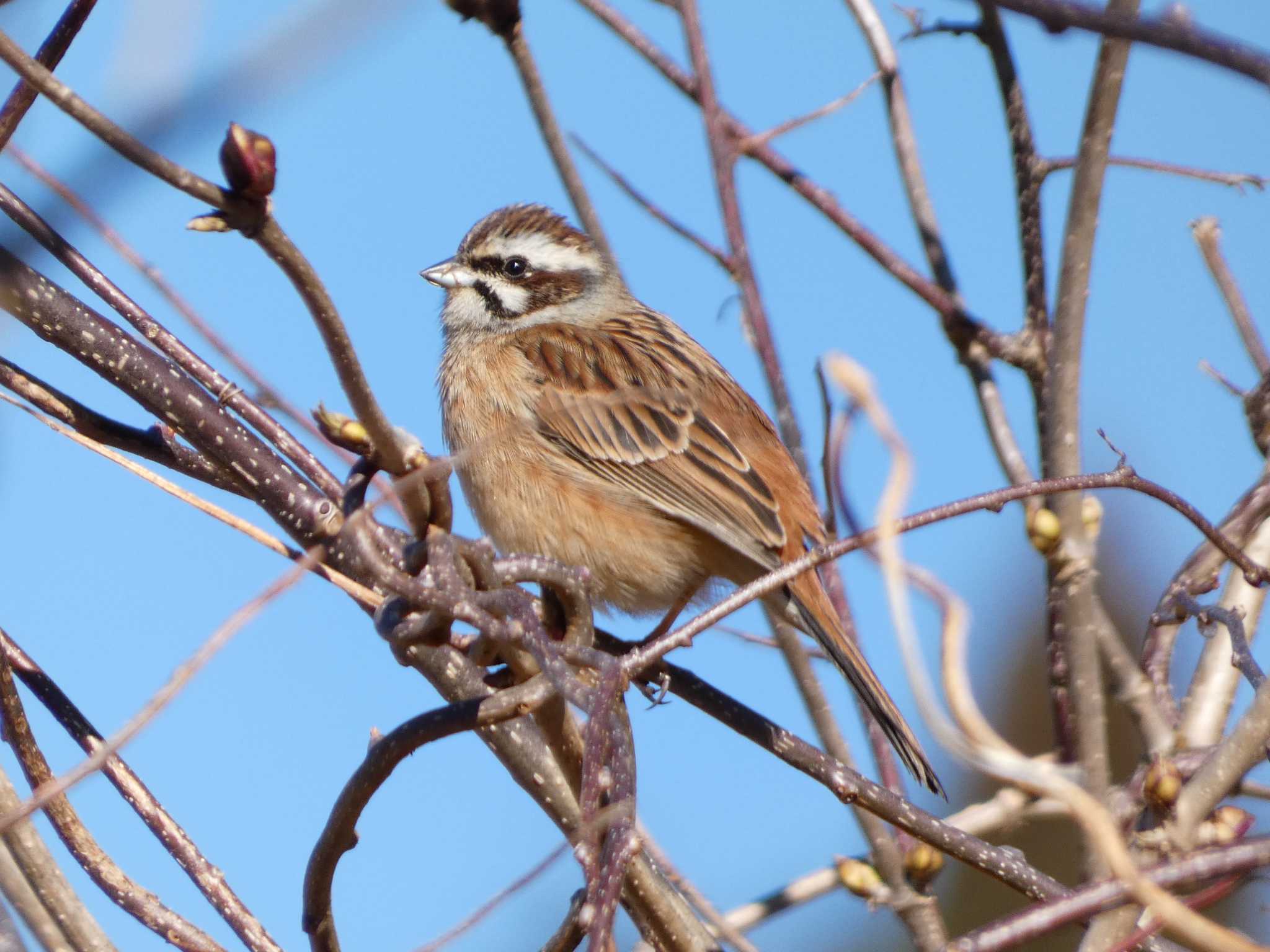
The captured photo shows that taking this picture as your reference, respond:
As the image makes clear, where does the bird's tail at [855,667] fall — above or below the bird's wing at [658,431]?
below

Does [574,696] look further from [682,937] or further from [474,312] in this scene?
[474,312]

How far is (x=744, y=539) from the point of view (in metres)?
4.18

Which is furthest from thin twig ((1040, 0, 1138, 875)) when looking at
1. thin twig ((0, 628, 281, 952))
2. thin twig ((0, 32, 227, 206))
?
thin twig ((0, 32, 227, 206))

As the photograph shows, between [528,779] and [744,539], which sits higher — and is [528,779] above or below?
below

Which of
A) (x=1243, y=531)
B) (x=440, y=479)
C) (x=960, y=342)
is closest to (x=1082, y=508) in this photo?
(x=1243, y=531)

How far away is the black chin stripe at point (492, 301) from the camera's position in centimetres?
503

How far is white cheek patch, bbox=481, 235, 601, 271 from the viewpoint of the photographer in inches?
201

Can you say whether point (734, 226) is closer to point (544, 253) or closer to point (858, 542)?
point (858, 542)

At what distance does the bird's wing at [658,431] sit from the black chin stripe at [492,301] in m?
0.18

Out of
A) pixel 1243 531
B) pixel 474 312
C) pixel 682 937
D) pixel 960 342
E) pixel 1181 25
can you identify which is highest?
pixel 474 312

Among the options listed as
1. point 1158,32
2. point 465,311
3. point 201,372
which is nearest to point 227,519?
point 201,372

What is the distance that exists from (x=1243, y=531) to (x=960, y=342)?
817 mm

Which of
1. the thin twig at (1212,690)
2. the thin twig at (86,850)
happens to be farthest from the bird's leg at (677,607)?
the thin twig at (86,850)

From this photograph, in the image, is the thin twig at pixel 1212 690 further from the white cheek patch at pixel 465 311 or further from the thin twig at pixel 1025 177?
the white cheek patch at pixel 465 311
